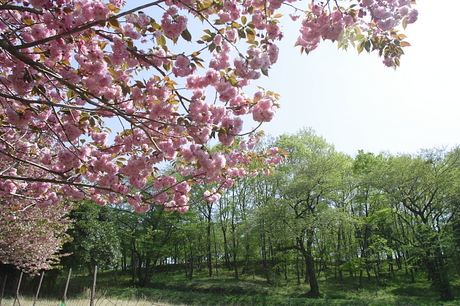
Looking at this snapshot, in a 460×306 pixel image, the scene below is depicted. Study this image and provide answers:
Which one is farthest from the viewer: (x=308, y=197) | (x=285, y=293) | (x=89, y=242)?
(x=285, y=293)

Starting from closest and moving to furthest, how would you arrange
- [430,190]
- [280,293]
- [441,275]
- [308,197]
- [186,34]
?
[186,34] → [441,275] → [430,190] → [308,197] → [280,293]

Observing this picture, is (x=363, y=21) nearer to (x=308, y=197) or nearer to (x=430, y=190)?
(x=308, y=197)

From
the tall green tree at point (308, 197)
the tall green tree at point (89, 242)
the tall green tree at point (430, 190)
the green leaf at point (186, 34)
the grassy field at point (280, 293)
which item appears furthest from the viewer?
the tall green tree at point (89, 242)

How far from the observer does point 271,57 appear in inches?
92.6

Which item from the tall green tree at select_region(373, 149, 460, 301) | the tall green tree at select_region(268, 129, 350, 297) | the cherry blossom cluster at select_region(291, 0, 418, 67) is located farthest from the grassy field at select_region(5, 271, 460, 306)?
the cherry blossom cluster at select_region(291, 0, 418, 67)

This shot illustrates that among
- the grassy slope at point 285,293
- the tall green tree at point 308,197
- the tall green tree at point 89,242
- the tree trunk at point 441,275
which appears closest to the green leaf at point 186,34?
the tall green tree at point 308,197

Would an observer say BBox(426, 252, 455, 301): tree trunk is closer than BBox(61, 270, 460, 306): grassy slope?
Yes

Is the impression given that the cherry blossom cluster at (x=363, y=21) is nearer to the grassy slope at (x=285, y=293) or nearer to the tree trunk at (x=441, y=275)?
the grassy slope at (x=285, y=293)

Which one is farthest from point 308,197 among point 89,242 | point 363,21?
point 363,21

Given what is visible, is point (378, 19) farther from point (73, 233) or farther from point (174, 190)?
point (73, 233)

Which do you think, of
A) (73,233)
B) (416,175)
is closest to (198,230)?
(73,233)

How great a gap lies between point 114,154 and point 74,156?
444 mm

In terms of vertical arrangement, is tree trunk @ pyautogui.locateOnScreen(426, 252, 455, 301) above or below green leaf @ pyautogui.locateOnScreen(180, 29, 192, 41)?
below

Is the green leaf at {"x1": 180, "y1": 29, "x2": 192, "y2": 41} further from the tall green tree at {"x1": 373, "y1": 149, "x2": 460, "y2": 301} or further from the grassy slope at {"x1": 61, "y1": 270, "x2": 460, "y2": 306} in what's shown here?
the tall green tree at {"x1": 373, "y1": 149, "x2": 460, "y2": 301}
